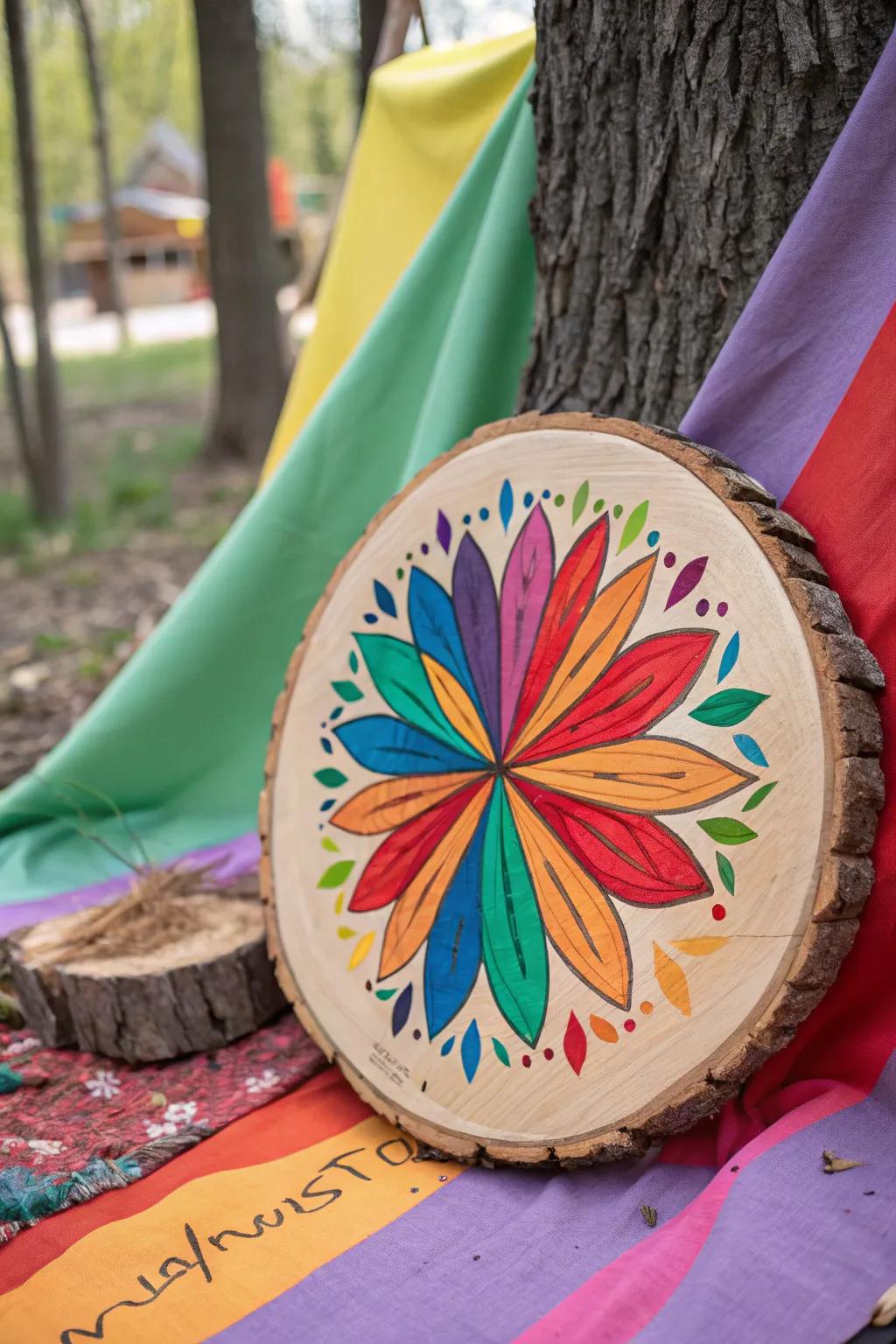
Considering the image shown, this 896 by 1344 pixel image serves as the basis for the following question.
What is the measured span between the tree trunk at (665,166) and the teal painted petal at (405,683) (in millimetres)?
542

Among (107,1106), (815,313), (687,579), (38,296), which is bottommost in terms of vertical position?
(107,1106)

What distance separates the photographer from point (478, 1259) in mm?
1320

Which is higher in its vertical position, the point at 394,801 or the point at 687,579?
the point at 687,579

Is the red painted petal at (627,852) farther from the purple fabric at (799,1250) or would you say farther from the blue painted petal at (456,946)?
the purple fabric at (799,1250)

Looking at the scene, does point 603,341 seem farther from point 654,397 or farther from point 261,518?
point 261,518

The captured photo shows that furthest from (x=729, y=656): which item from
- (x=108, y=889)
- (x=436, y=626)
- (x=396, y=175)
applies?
(x=396, y=175)

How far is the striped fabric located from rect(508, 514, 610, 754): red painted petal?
0.27m

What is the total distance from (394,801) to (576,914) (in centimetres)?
37

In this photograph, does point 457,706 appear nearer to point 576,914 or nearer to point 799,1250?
point 576,914

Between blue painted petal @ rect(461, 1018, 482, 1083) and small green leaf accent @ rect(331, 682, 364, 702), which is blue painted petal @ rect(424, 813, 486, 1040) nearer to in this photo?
blue painted petal @ rect(461, 1018, 482, 1083)

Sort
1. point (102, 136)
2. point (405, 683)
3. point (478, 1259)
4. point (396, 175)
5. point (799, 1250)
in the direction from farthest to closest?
point (102, 136) → point (396, 175) → point (405, 683) → point (478, 1259) → point (799, 1250)

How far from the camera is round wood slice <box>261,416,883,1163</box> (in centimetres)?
132

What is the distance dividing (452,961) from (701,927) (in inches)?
15.0

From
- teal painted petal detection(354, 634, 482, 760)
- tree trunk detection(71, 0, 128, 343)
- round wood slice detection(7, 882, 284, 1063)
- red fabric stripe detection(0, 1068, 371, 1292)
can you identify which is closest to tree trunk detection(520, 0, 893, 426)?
teal painted petal detection(354, 634, 482, 760)
